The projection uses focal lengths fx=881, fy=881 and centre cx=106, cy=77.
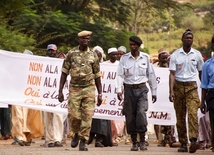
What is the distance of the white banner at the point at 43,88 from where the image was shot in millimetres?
16625

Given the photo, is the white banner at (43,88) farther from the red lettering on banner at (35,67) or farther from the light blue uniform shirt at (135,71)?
the light blue uniform shirt at (135,71)

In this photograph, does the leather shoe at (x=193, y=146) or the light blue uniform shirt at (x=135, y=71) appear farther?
the light blue uniform shirt at (x=135, y=71)

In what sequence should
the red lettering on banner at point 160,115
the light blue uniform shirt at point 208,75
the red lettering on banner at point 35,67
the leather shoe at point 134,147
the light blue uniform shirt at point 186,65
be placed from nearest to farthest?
the light blue uniform shirt at point 208,75 < the light blue uniform shirt at point 186,65 < the leather shoe at point 134,147 < the red lettering on banner at point 35,67 < the red lettering on banner at point 160,115

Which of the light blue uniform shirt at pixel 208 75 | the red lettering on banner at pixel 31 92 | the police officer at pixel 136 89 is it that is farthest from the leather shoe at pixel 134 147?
the red lettering on banner at pixel 31 92

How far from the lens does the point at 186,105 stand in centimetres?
1470

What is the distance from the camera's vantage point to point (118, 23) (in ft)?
109

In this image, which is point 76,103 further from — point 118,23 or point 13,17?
point 118,23

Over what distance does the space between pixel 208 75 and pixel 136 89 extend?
6.74 feet

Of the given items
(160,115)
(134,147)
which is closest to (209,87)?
(134,147)

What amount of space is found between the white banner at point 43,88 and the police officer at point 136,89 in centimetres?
169

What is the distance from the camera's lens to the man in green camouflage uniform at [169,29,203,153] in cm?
1455

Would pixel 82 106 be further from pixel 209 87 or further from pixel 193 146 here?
pixel 209 87

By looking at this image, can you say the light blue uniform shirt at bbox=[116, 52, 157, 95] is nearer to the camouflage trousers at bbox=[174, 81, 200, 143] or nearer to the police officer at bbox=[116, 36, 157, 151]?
the police officer at bbox=[116, 36, 157, 151]

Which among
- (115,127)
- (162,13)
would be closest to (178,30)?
(162,13)
